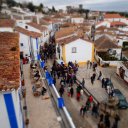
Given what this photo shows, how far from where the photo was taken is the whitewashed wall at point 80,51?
29719 mm

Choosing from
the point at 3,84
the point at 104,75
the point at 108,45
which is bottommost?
the point at 104,75

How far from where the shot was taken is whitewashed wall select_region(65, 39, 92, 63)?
29719mm

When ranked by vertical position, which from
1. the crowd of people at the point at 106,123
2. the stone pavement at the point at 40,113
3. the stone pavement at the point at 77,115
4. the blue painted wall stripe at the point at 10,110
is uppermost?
the blue painted wall stripe at the point at 10,110

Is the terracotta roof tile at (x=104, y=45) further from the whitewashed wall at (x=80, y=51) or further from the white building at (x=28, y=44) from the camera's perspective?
the white building at (x=28, y=44)

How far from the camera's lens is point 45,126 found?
14102 mm

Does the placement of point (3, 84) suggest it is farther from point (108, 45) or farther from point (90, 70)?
point (108, 45)

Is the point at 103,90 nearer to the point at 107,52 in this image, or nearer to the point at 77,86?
the point at 77,86

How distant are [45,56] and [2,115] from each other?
23184 mm

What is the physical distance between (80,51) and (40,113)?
15962 millimetres

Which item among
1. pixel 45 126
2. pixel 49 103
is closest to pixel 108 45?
pixel 49 103

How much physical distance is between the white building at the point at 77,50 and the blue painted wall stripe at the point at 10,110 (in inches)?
804

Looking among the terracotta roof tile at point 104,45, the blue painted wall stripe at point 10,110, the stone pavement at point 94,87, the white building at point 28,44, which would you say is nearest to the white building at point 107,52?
the terracotta roof tile at point 104,45

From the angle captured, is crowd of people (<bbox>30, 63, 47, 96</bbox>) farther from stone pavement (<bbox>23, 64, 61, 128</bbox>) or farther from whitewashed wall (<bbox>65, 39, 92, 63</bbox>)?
whitewashed wall (<bbox>65, 39, 92, 63</bbox>)

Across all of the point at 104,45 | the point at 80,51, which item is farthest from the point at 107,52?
the point at 80,51
